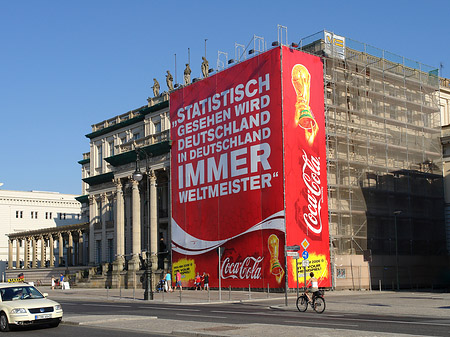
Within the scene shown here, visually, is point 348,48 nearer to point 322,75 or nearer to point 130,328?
point 322,75

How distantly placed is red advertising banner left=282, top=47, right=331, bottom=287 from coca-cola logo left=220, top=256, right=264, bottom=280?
3647 mm

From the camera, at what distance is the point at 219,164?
2162 inches

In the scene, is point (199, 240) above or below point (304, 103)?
below

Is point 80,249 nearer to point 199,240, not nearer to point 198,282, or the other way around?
point 199,240

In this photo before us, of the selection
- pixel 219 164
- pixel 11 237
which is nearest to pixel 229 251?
pixel 219 164

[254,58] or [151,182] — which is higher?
[254,58]

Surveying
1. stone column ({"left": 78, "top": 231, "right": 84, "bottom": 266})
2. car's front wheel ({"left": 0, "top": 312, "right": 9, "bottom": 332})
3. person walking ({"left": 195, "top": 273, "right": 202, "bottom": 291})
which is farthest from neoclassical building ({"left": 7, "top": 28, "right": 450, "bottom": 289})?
car's front wheel ({"left": 0, "top": 312, "right": 9, "bottom": 332})

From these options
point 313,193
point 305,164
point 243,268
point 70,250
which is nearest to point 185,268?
point 243,268

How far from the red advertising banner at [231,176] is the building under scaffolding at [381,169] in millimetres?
5675

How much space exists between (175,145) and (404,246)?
23.7 m

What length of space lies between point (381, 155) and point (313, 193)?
11.2 m

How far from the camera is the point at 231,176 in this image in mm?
53406

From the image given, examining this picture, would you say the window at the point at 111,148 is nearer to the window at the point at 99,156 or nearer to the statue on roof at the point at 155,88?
the window at the point at 99,156

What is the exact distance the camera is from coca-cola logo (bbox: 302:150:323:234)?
4891 cm
